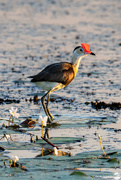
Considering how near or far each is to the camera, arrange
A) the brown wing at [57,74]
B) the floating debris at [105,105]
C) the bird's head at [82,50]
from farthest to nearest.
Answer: the floating debris at [105,105] < the bird's head at [82,50] < the brown wing at [57,74]

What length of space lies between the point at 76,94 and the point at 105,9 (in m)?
28.0

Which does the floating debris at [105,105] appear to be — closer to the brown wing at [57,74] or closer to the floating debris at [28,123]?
the brown wing at [57,74]

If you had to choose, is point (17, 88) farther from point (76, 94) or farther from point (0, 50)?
point (0, 50)

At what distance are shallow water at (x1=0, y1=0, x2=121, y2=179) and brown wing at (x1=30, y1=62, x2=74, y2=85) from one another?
0.97 metres

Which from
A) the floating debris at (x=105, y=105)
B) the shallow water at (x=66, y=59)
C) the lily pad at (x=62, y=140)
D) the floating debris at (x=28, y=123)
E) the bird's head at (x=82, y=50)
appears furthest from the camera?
the floating debris at (x=105, y=105)

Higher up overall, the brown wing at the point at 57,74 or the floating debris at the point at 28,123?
the brown wing at the point at 57,74

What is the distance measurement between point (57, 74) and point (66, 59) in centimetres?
913

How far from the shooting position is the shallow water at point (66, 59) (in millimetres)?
9773

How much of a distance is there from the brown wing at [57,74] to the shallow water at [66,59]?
0.97 m

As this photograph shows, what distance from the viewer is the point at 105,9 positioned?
40.8 m

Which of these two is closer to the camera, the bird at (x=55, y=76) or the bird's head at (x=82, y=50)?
the bird at (x=55, y=76)

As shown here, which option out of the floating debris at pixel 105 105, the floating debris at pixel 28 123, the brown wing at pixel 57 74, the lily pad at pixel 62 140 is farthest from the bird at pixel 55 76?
the lily pad at pixel 62 140

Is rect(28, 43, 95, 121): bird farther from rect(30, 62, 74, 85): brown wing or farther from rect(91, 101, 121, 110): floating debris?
rect(91, 101, 121, 110): floating debris

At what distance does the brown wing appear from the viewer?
35.7ft
